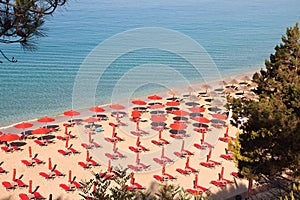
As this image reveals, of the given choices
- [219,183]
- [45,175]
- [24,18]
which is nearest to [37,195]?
[45,175]

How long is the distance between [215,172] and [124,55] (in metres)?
28.7

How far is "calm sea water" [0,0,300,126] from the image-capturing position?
2570cm

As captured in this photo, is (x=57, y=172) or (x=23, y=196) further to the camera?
(x=57, y=172)

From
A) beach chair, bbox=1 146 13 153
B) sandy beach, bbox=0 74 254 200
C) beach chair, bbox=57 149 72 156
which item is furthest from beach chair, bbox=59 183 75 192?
beach chair, bbox=1 146 13 153

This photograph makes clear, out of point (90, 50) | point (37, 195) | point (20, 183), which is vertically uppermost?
point (90, 50)

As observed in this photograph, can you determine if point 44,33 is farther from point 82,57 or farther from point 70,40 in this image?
point 70,40

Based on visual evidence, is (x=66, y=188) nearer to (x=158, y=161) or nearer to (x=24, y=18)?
(x=158, y=161)

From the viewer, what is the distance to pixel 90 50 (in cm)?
4206

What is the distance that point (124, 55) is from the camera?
41.6 meters

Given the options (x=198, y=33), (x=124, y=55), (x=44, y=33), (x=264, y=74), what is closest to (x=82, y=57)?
(x=124, y=55)

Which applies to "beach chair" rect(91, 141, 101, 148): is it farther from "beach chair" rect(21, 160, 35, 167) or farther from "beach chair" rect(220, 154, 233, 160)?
"beach chair" rect(220, 154, 233, 160)

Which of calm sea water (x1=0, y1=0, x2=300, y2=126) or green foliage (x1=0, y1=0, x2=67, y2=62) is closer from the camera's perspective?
green foliage (x1=0, y1=0, x2=67, y2=62)

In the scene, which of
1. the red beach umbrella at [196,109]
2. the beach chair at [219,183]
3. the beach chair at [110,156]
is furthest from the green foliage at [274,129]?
the red beach umbrella at [196,109]

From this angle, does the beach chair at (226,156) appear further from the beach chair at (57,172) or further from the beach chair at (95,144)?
the beach chair at (57,172)
